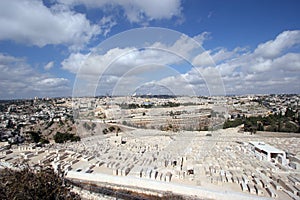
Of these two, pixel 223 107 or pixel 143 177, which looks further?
pixel 223 107

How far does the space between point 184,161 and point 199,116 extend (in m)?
10.9

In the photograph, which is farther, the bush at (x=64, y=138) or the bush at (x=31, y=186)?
the bush at (x=64, y=138)

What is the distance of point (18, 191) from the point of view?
12.7 ft

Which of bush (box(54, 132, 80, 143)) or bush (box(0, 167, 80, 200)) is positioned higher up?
bush (box(0, 167, 80, 200))

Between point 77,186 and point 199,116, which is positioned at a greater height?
point 199,116

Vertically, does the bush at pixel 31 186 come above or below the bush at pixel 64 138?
above

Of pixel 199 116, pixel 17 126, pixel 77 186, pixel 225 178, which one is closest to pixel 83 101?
pixel 77 186

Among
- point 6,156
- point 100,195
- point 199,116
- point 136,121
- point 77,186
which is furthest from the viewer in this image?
point 136,121

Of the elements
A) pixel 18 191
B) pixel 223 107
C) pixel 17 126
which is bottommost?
pixel 17 126

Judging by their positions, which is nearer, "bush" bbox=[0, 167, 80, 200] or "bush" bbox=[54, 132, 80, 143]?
"bush" bbox=[0, 167, 80, 200]

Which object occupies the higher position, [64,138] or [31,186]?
[31,186]

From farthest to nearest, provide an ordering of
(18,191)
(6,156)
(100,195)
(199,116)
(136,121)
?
(136,121) < (199,116) < (6,156) < (100,195) < (18,191)

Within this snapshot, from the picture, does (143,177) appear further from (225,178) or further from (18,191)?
(18,191)

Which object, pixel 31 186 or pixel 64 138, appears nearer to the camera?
pixel 31 186
